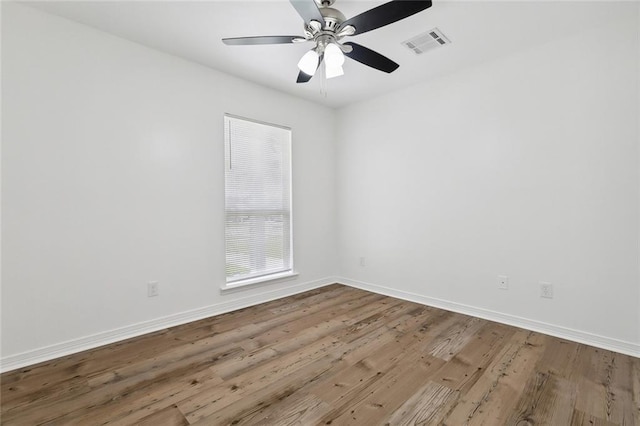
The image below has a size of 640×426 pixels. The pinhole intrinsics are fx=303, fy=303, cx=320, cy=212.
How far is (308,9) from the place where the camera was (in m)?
1.75

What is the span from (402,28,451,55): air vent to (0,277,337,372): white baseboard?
2.96 meters

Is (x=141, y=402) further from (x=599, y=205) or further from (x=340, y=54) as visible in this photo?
(x=599, y=205)

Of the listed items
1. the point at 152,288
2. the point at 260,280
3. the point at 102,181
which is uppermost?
the point at 102,181

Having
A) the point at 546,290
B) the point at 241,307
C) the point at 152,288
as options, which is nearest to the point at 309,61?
the point at 152,288

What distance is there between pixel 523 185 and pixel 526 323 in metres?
1.27

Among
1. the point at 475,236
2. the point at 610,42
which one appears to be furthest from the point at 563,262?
the point at 610,42

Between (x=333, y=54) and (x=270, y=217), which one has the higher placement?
(x=333, y=54)

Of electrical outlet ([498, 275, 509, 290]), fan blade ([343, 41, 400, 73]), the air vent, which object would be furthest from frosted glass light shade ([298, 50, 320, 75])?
electrical outlet ([498, 275, 509, 290])

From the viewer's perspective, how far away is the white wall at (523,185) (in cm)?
235

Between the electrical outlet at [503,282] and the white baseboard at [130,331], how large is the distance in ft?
7.56

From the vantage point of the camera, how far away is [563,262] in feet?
8.52

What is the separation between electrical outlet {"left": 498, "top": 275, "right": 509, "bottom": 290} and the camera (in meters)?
2.91

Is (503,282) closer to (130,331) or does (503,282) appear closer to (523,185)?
(523,185)

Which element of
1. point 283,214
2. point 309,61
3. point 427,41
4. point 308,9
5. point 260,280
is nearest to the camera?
point 308,9
